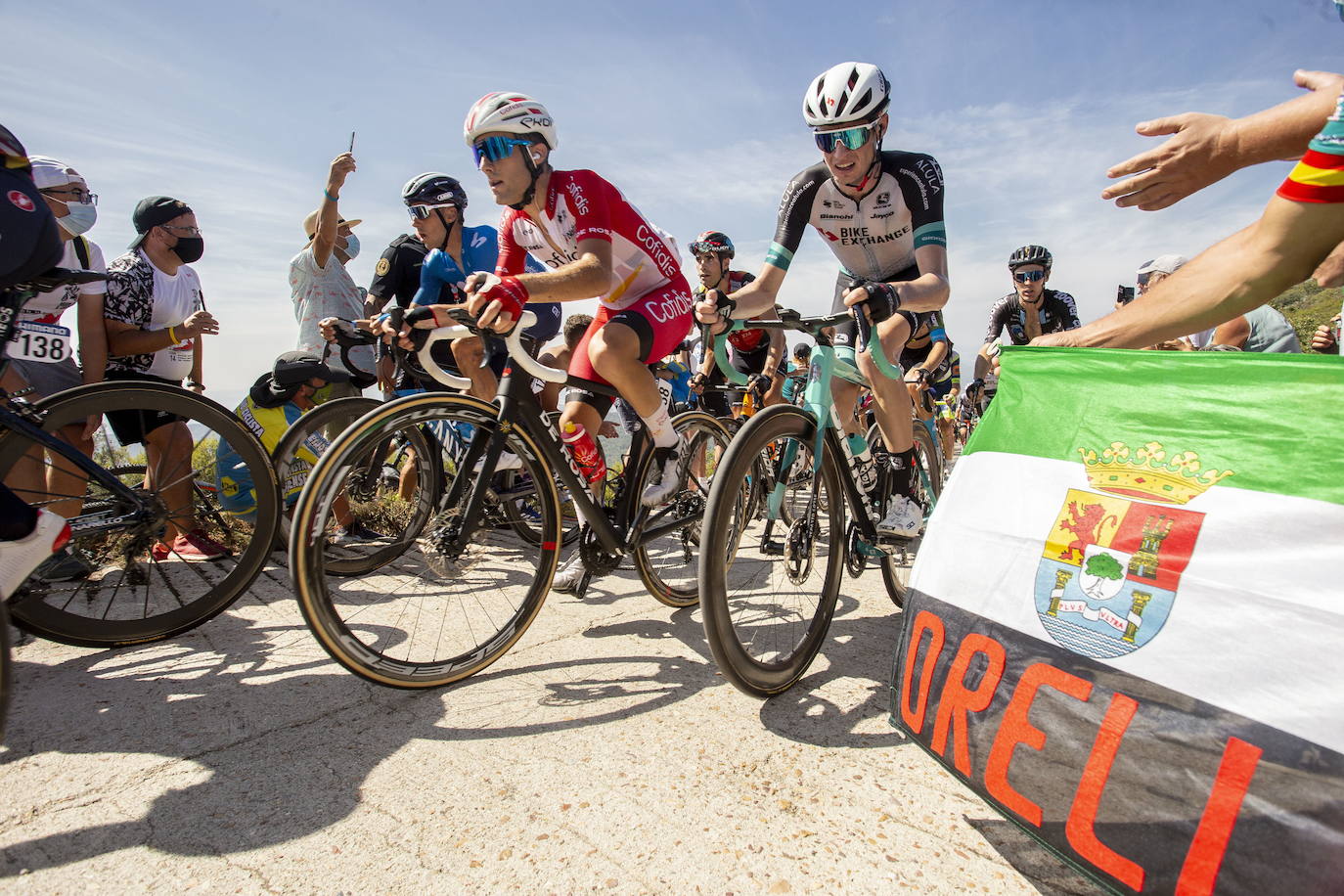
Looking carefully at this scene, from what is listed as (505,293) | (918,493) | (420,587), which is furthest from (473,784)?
(918,493)

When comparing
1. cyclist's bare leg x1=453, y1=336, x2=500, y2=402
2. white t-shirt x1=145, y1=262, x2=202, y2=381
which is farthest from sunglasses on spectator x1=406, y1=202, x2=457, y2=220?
white t-shirt x1=145, y1=262, x2=202, y2=381

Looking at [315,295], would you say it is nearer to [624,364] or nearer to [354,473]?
[354,473]

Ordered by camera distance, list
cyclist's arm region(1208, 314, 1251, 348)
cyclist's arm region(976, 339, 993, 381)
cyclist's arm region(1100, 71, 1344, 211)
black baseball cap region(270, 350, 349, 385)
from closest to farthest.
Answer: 1. cyclist's arm region(1100, 71, 1344, 211)
2. black baseball cap region(270, 350, 349, 385)
3. cyclist's arm region(1208, 314, 1251, 348)
4. cyclist's arm region(976, 339, 993, 381)

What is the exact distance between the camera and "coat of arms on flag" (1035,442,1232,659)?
1.31 metres

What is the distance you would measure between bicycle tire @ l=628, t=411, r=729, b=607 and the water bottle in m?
0.23

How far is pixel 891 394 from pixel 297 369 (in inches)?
140

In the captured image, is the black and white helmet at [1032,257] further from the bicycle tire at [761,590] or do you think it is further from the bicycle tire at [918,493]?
the bicycle tire at [761,590]

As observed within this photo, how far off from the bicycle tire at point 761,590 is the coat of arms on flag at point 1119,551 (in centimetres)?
104

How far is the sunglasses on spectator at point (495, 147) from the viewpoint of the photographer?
2934 mm

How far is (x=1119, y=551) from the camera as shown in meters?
1.39

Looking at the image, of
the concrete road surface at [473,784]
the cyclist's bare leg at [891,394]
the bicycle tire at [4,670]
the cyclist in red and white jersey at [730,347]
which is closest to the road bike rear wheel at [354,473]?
the concrete road surface at [473,784]

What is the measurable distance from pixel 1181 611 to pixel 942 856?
84 cm

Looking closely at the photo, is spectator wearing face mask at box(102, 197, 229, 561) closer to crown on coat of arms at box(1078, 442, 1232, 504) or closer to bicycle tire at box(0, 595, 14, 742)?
bicycle tire at box(0, 595, 14, 742)

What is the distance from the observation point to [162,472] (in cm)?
294
